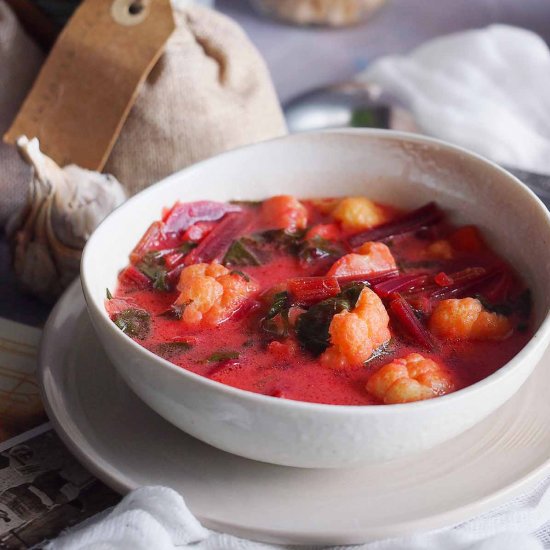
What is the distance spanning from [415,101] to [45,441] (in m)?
2.21

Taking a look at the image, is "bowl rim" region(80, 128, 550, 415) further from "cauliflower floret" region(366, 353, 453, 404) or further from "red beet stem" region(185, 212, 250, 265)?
"red beet stem" region(185, 212, 250, 265)

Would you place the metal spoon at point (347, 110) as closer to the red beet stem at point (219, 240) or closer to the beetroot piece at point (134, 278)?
the red beet stem at point (219, 240)

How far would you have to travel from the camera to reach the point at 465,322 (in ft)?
6.13

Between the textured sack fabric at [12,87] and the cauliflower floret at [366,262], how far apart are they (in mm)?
1440

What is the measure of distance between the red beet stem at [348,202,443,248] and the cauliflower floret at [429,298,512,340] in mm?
385

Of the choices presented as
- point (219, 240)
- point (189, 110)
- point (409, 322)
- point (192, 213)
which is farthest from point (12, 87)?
point (409, 322)

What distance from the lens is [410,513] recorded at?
1.60m

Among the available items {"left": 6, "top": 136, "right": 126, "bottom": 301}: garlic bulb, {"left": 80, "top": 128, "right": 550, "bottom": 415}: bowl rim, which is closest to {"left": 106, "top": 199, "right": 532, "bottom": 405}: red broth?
{"left": 80, "top": 128, "right": 550, "bottom": 415}: bowl rim

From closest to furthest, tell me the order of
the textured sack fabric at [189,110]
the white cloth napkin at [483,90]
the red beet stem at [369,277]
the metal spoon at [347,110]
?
the red beet stem at [369,277]
the textured sack fabric at [189,110]
the white cloth napkin at [483,90]
the metal spoon at [347,110]

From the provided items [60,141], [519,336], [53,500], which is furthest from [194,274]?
[60,141]

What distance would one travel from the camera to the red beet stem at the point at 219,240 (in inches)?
85.7

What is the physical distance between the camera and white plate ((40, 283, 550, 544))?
5.22ft

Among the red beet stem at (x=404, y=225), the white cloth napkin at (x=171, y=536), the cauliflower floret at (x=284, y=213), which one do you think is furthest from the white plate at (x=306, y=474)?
the cauliflower floret at (x=284, y=213)

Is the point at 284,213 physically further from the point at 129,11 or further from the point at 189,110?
the point at 129,11
